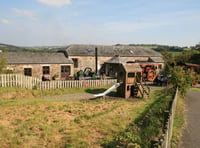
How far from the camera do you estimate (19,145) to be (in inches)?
222

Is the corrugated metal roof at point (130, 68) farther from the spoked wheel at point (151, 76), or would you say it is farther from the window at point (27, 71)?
the window at point (27, 71)

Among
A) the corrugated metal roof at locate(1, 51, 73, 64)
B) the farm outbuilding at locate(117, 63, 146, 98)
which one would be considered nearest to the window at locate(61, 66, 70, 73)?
the corrugated metal roof at locate(1, 51, 73, 64)

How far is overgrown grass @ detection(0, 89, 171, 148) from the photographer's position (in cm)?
591

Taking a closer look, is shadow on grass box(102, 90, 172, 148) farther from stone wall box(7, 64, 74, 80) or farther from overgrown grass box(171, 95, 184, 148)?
stone wall box(7, 64, 74, 80)

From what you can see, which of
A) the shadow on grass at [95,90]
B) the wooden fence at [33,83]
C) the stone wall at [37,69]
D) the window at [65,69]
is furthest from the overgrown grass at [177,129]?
the window at [65,69]

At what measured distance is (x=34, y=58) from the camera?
22.5 metres

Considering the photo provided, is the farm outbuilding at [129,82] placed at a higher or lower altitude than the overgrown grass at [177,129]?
higher

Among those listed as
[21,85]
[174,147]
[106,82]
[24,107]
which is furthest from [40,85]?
[174,147]

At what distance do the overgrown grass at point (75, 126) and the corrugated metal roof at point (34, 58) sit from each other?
12.3 m

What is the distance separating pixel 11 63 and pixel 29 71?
2.23 m

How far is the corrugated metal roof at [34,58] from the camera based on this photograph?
21.2 metres

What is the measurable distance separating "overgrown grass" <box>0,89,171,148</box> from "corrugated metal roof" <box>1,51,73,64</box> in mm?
12318

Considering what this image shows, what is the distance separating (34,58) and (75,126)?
57.1ft

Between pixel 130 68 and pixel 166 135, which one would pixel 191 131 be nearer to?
pixel 166 135
